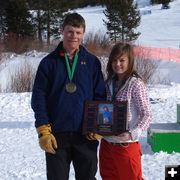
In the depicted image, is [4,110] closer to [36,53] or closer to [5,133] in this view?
[5,133]

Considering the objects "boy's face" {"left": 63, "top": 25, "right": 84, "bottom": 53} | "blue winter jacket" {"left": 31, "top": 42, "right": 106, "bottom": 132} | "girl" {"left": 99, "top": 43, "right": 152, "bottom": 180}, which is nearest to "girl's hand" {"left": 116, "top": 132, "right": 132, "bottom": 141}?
"girl" {"left": 99, "top": 43, "right": 152, "bottom": 180}

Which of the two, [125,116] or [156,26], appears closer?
[125,116]

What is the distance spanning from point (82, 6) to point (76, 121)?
62.7 m

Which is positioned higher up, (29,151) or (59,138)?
(59,138)

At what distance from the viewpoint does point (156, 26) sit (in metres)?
44.9

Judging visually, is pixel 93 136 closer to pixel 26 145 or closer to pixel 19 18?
pixel 26 145

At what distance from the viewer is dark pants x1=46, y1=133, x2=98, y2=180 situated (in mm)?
3104

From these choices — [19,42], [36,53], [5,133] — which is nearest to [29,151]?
[5,133]

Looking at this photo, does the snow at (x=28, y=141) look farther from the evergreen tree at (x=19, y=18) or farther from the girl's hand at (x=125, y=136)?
the evergreen tree at (x=19, y=18)

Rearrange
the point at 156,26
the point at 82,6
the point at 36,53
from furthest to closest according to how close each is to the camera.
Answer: the point at 82,6, the point at 156,26, the point at 36,53

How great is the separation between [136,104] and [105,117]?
0.23m

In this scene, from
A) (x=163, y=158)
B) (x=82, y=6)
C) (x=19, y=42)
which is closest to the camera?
(x=163, y=158)

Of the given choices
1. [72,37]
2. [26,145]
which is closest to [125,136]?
[72,37]

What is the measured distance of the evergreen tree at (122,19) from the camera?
30.4m
